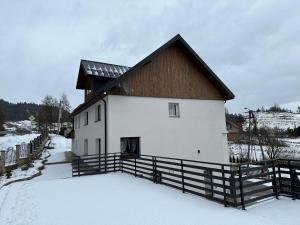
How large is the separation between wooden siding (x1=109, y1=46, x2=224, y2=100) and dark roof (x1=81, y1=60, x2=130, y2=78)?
9.66 feet

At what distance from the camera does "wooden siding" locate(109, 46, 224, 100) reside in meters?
14.6

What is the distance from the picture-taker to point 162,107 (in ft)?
50.2

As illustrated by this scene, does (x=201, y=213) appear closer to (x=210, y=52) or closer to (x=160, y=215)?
(x=160, y=215)

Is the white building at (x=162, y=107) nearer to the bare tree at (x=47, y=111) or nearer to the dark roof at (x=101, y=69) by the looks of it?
the dark roof at (x=101, y=69)

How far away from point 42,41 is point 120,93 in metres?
7.28

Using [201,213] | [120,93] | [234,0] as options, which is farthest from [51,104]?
[201,213]

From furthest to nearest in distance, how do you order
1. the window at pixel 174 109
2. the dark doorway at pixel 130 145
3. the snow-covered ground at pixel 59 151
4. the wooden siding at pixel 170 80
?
1. the snow-covered ground at pixel 59 151
2. the window at pixel 174 109
3. the dark doorway at pixel 130 145
4. the wooden siding at pixel 170 80

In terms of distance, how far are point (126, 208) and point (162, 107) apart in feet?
29.9

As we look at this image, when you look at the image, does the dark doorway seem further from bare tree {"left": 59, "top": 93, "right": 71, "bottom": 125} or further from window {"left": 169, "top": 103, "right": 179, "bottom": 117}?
bare tree {"left": 59, "top": 93, "right": 71, "bottom": 125}

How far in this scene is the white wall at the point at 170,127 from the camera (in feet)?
45.9

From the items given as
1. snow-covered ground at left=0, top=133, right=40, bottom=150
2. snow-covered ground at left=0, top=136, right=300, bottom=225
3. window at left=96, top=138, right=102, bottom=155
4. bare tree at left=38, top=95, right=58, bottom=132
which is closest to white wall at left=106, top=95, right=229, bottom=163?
window at left=96, top=138, right=102, bottom=155

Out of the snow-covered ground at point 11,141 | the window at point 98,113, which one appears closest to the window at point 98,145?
the window at point 98,113

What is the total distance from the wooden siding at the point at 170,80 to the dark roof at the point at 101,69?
9.66 ft

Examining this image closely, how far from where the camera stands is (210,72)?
1627 centimetres
